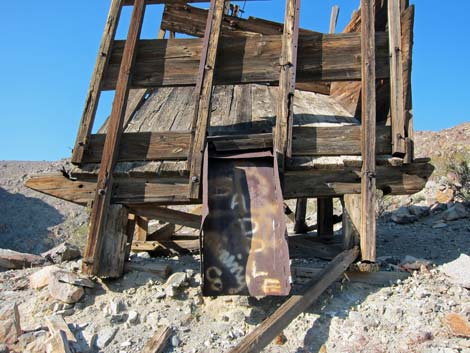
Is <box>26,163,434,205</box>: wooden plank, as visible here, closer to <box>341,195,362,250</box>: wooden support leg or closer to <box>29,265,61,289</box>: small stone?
<box>341,195,362,250</box>: wooden support leg

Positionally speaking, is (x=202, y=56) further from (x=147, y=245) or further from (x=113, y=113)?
(x=147, y=245)

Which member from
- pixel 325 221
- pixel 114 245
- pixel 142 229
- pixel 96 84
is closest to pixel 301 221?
pixel 325 221

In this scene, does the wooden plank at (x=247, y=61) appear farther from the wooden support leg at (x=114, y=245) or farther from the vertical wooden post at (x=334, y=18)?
the vertical wooden post at (x=334, y=18)

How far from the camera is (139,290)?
17.5 ft

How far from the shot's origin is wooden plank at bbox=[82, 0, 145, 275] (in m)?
5.22

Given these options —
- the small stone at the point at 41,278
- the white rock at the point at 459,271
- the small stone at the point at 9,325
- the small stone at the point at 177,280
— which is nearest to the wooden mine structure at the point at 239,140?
the small stone at the point at 41,278

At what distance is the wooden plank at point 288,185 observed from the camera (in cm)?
545

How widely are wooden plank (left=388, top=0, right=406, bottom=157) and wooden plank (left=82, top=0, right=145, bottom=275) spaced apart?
132 inches

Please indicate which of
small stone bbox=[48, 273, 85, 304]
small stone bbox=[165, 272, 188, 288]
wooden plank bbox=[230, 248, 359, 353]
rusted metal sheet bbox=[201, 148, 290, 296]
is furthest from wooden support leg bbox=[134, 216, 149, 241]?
wooden plank bbox=[230, 248, 359, 353]

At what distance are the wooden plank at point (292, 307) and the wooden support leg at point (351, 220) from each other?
0.22 metres

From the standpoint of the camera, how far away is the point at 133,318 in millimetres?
4805

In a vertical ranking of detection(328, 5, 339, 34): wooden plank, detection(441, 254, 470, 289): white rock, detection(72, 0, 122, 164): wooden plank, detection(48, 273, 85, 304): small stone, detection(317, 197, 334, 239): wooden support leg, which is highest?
detection(328, 5, 339, 34): wooden plank

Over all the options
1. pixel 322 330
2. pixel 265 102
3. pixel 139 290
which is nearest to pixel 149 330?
pixel 139 290

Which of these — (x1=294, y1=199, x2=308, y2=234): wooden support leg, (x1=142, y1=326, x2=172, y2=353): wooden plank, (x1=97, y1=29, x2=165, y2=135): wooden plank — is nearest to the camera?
(x1=142, y1=326, x2=172, y2=353): wooden plank
